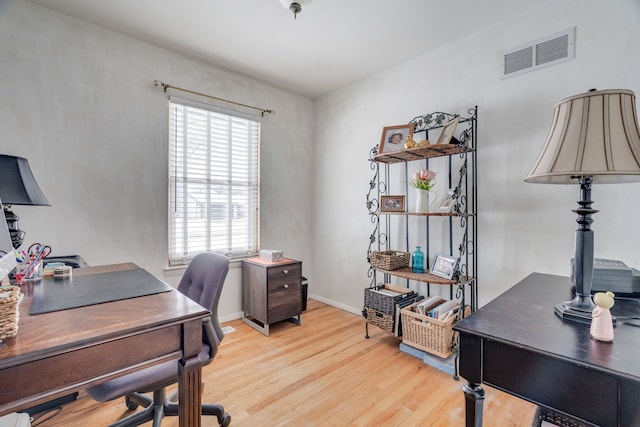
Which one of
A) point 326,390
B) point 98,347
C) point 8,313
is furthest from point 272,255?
point 8,313

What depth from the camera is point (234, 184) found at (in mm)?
3156

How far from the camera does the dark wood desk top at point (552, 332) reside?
0.75 m

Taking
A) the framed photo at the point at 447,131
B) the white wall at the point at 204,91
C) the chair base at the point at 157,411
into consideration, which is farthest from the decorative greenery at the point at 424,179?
the chair base at the point at 157,411

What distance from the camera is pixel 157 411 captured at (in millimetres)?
1502

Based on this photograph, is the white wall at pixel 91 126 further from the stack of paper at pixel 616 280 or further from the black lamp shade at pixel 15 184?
the stack of paper at pixel 616 280

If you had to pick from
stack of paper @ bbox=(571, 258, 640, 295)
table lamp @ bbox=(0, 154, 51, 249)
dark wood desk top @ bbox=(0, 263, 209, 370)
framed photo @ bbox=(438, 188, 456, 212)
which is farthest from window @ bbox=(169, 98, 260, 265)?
stack of paper @ bbox=(571, 258, 640, 295)

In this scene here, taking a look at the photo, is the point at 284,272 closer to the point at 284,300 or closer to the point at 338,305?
the point at 284,300

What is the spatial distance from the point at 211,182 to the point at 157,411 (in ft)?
6.58

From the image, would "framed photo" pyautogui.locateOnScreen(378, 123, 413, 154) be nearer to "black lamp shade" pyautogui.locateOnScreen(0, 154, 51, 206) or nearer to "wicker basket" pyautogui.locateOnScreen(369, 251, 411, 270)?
"wicker basket" pyautogui.locateOnScreen(369, 251, 411, 270)

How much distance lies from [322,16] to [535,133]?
5.81 ft

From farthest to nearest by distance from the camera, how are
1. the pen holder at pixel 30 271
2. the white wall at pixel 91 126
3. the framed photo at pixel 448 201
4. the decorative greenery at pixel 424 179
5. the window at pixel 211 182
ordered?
the window at pixel 211 182, the decorative greenery at pixel 424 179, the framed photo at pixel 448 201, the white wall at pixel 91 126, the pen holder at pixel 30 271

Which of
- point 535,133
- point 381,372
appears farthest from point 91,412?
point 535,133

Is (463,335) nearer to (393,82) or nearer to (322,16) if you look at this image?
(322,16)

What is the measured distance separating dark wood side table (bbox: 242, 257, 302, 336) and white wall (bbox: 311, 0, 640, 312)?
2.56ft
